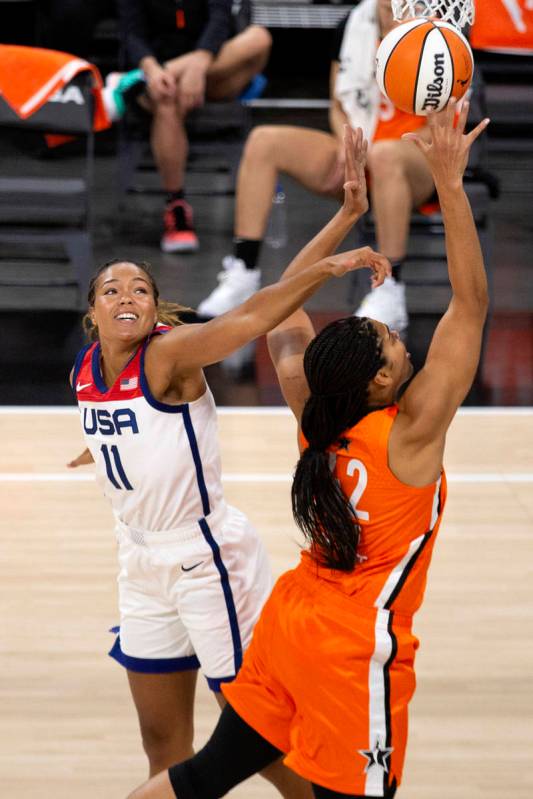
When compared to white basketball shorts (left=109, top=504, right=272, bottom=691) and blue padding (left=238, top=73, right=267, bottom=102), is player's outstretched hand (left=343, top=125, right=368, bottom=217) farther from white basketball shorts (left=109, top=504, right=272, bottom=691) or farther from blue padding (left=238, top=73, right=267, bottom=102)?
blue padding (left=238, top=73, right=267, bottom=102)

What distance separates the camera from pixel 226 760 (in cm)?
239

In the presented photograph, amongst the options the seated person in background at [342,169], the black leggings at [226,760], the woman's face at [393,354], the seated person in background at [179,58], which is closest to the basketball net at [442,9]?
the seated person in background at [342,169]

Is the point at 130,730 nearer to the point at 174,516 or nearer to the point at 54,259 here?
the point at 174,516

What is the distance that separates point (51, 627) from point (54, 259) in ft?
12.3

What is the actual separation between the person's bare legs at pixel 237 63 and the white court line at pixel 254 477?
3215 mm

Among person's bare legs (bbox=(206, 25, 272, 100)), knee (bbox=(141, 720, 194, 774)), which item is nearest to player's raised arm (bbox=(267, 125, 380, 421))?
knee (bbox=(141, 720, 194, 774))

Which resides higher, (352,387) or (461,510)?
(352,387)

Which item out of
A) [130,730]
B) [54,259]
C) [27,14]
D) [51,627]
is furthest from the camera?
[27,14]

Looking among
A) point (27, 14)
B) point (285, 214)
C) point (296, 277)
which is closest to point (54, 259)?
point (285, 214)

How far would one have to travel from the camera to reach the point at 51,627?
3760 millimetres

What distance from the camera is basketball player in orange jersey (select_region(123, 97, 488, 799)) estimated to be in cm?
231

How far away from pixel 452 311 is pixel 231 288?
12.9 ft

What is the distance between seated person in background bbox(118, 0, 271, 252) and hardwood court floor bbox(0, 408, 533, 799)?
228cm

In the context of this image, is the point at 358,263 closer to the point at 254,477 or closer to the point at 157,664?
the point at 157,664
